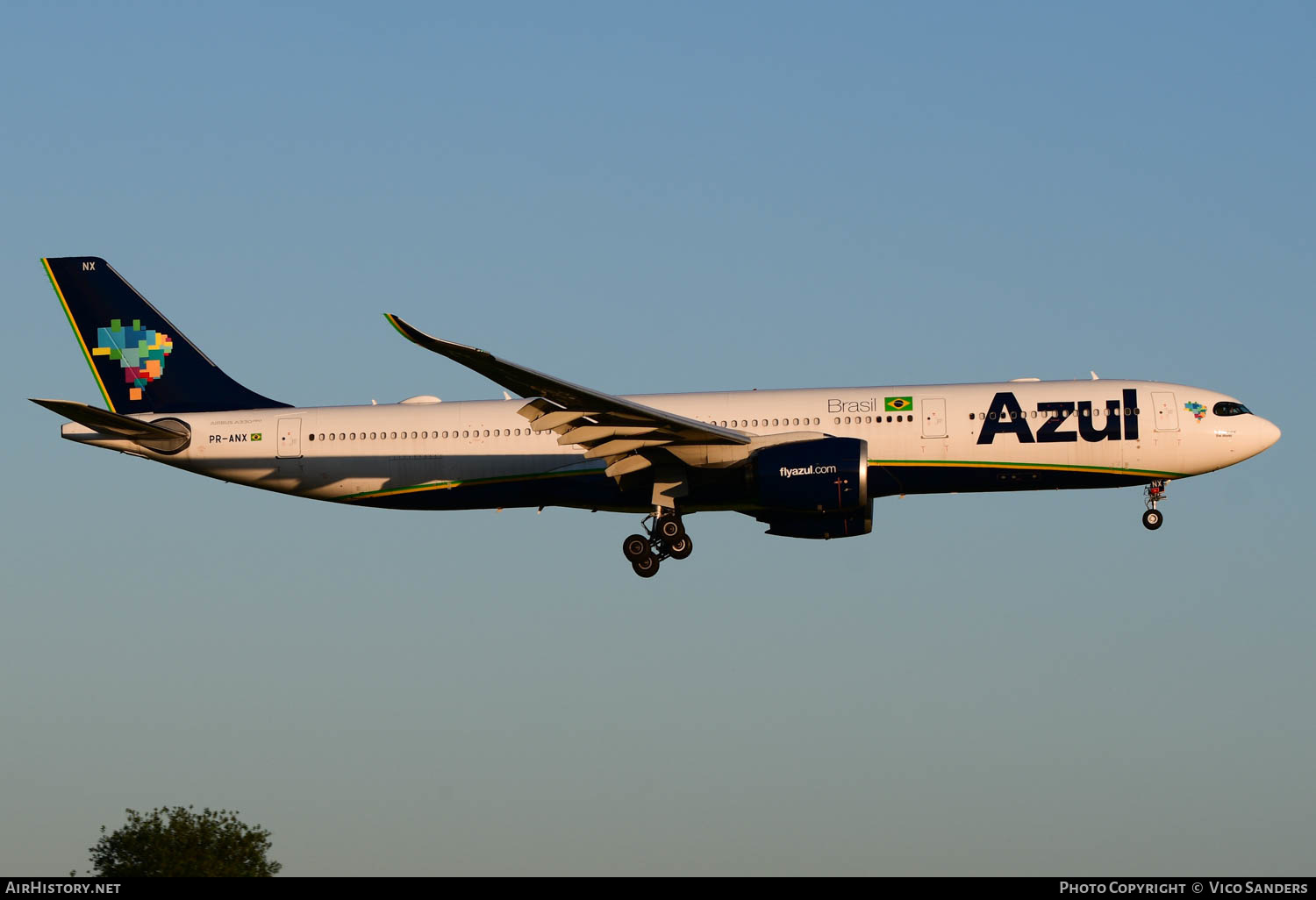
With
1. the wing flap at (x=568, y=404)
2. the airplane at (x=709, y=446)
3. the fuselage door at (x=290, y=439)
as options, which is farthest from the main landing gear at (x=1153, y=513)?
the fuselage door at (x=290, y=439)

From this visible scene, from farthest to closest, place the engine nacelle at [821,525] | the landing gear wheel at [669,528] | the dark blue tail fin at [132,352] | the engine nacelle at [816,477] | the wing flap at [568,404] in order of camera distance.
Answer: the dark blue tail fin at [132,352], the engine nacelle at [821,525], the landing gear wheel at [669,528], the engine nacelle at [816,477], the wing flap at [568,404]

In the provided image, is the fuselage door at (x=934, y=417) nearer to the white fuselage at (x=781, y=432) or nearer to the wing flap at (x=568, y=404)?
the white fuselage at (x=781, y=432)

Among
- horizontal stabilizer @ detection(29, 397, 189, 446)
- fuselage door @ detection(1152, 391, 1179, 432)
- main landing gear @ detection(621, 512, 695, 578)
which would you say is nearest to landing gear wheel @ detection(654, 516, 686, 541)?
main landing gear @ detection(621, 512, 695, 578)

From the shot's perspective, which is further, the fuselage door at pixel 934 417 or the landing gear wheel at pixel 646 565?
the landing gear wheel at pixel 646 565

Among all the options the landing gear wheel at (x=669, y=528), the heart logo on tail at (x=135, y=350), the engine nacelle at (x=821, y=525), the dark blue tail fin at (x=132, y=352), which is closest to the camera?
the landing gear wheel at (x=669, y=528)

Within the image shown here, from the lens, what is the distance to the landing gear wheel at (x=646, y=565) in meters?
43.2

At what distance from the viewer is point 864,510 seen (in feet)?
146

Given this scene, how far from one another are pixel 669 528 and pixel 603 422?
3.80 m

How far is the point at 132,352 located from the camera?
47719 mm

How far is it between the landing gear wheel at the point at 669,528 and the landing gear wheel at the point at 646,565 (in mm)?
A: 712

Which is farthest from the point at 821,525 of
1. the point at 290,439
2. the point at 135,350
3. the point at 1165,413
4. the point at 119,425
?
the point at 135,350

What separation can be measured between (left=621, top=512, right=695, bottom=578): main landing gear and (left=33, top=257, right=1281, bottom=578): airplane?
0.05m

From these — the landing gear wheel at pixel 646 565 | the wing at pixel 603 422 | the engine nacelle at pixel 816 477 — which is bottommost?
the landing gear wheel at pixel 646 565
